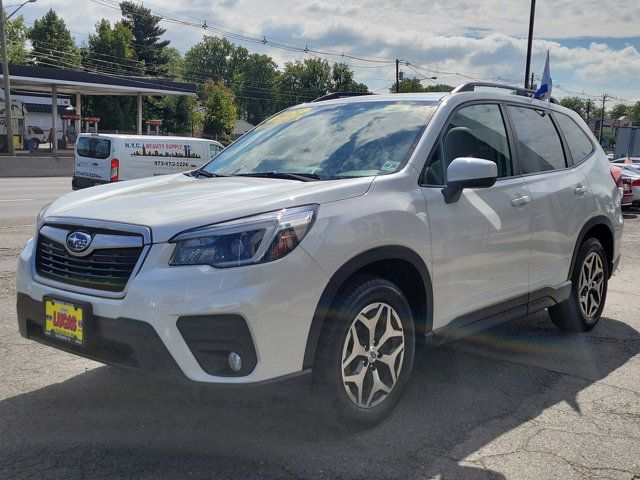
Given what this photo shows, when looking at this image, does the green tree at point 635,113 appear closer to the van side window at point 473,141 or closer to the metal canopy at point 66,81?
the metal canopy at point 66,81

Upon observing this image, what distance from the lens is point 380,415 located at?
349 cm

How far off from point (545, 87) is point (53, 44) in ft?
267

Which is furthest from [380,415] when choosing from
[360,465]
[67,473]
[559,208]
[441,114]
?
[559,208]

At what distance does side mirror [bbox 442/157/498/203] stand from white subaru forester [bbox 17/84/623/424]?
0.04ft

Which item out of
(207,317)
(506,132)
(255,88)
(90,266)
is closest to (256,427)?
(207,317)

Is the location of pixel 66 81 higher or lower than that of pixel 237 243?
higher

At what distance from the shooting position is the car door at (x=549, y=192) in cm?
457

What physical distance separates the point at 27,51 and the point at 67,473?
83.8 metres

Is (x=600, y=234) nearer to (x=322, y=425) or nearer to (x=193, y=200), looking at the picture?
(x=322, y=425)

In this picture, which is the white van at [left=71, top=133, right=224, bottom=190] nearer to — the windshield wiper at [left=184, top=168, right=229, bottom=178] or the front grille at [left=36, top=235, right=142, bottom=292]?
the windshield wiper at [left=184, top=168, right=229, bottom=178]

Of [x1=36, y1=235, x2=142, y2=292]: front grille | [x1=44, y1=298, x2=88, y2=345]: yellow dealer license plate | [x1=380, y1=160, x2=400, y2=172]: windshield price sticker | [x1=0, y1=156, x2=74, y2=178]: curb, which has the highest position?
[x1=380, y1=160, x2=400, y2=172]: windshield price sticker

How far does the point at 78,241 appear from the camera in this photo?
3.18 m

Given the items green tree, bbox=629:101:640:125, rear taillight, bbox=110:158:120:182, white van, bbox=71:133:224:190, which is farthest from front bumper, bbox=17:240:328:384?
green tree, bbox=629:101:640:125

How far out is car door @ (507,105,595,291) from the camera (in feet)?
15.0
